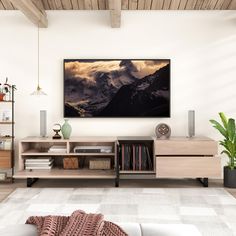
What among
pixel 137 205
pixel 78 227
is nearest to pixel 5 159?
pixel 137 205

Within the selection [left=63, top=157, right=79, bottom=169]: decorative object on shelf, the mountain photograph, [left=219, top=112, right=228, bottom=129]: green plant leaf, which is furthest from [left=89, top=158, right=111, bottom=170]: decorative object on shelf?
[left=219, top=112, right=228, bottom=129]: green plant leaf

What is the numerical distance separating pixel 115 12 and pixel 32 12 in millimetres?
1054

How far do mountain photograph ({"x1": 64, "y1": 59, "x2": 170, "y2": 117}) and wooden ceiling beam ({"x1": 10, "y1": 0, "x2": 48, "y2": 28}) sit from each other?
647mm

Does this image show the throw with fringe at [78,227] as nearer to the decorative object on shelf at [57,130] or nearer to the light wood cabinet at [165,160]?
the light wood cabinet at [165,160]

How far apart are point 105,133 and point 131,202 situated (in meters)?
1.55

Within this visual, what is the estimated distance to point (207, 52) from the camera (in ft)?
18.4

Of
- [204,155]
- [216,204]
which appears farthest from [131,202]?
[204,155]

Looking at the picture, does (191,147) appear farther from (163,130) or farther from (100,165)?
(100,165)

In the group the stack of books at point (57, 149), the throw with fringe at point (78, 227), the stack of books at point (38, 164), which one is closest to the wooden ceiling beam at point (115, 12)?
the stack of books at point (57, 149)

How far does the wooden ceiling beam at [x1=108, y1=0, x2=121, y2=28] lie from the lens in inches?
183

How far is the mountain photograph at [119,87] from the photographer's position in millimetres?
5613

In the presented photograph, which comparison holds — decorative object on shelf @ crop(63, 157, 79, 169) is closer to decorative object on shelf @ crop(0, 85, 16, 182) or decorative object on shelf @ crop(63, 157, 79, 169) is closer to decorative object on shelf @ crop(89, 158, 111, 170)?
decorative object on shelf @ crop(89, 158, 111, 170)

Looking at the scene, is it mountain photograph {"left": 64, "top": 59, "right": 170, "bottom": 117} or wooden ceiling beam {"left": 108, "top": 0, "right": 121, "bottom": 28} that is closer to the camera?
wooden ceiling beam {"left": 108, "top": 0, "right": 121, "bottom": 28}

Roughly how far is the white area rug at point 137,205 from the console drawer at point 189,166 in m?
0.21
